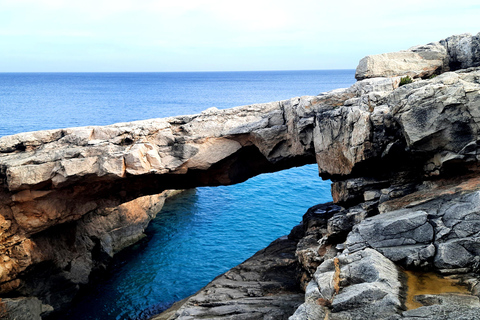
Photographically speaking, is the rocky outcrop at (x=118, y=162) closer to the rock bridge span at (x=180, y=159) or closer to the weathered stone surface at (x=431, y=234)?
the rock bridge span at (x=180, y=159)

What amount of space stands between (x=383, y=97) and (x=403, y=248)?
7.75 metres

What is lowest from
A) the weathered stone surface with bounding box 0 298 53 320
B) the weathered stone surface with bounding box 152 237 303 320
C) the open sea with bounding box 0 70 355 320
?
the open sea with bounding box 0 70 355 320

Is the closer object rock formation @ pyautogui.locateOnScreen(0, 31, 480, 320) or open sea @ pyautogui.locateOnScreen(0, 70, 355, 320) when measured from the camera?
rock formation @ pyautogui.locateOnScreen(0, 31, 480, 320)

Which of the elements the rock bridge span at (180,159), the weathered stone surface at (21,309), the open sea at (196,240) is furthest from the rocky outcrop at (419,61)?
the weathered stone surface at (21,309)

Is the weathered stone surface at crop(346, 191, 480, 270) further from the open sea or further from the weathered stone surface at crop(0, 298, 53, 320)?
the weathered stone surface at crop(0, 298, 53, 320)

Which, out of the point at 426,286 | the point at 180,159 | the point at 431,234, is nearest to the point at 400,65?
the point at 431,234

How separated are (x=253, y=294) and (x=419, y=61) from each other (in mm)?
16878

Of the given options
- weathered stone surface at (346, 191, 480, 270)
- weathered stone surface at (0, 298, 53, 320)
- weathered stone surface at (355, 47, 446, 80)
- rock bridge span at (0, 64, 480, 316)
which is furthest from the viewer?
weathered stone surface at (355, 47, 446, 80)

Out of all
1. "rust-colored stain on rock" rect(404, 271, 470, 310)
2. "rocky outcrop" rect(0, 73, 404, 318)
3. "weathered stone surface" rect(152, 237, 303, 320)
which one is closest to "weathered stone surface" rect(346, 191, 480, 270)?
"rust-colored stain on rock" rect(404, 271, 470, 310)

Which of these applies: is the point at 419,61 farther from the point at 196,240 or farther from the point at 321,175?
the point at 196,240

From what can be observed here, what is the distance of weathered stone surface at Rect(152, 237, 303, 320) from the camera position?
16.8 m

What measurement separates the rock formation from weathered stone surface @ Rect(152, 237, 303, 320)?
0.33 ft

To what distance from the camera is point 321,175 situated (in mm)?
20875

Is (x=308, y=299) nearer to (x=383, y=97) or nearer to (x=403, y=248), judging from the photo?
(x=403, y=248)
